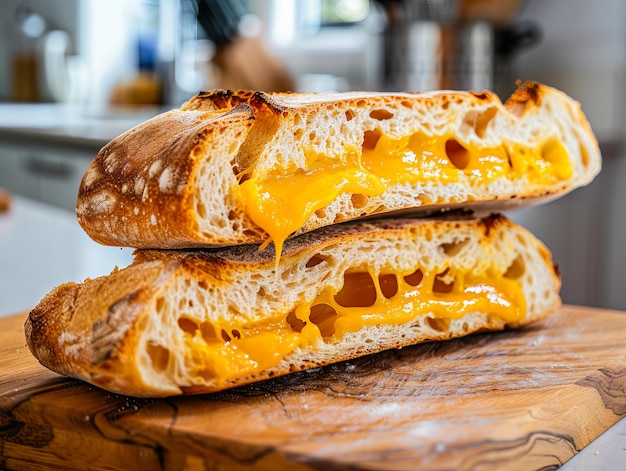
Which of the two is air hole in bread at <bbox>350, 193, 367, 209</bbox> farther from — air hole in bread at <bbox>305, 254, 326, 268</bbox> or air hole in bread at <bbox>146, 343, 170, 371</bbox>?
air hole in bread at <bbox>146, 343, 170, 371</bbox>

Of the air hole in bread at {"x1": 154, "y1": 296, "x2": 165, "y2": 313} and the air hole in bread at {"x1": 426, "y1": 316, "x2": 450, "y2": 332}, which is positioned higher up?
the air hole in bread at {"x1": 154, "y1": 296, "x2": 165, "y2": 313}

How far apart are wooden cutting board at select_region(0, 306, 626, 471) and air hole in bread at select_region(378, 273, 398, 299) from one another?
0.31 ft

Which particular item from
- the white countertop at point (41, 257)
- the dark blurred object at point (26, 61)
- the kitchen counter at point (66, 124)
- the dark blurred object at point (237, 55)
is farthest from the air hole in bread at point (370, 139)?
the dark blurred object at point (26, 61)

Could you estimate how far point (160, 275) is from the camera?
1.08m

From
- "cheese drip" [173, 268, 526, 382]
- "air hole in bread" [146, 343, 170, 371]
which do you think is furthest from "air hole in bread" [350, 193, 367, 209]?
"air hole in bread" [146, 343, 170, 371]

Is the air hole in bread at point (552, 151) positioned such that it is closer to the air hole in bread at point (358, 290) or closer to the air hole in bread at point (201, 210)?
the air hole in bread at point (358, 290)

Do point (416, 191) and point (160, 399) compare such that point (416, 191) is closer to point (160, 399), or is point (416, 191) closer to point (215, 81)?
point (160, 399)

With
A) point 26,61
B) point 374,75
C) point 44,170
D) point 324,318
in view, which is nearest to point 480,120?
point 324,318

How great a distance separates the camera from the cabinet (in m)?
3.85

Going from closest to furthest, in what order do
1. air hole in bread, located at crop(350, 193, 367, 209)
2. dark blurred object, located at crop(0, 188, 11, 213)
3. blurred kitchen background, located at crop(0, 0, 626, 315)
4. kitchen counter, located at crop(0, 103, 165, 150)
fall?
1. air hole in bread, located at crop(350, 193, 367, 209)
2. blurred kitchen background, located at crop(0, 0, 626, 315)
3. dark blurred object, located at crop(0, 188, 11, 213)
4. kitchen counter, located at crop(0, 103, 165, 150)

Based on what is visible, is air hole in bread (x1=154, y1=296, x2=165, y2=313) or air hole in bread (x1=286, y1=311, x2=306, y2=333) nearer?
air hole in bread (x1=154, y1=296, x2=165, y2=313)

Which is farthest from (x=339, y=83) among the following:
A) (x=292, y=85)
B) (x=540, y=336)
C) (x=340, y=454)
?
(x=340, y=454)

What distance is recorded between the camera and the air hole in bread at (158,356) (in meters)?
1.06

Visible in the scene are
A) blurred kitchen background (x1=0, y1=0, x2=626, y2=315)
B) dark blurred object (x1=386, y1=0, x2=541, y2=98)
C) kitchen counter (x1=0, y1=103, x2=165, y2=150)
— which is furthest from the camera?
kitchen counter (x1=0, y1=103, x2=165, y2=150)
